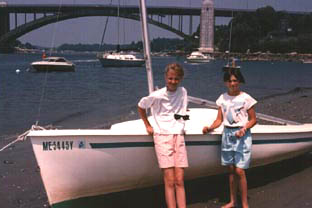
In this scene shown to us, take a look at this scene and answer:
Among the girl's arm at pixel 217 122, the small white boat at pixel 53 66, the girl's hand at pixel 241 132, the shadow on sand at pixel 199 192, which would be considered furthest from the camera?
the small white boat at pixel 53 66

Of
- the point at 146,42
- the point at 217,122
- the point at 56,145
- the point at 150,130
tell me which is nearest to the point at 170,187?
Result: the point at 150,130

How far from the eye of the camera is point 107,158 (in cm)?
495

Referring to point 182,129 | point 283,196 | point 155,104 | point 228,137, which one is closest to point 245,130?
point 228,137

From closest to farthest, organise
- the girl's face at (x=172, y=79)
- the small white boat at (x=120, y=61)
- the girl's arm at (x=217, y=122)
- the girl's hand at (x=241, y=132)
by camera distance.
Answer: the girl's face at (x=172, y=79) → the girl's hand at (x=241, y=132) → the girl's arm at (x=217, y=122) → the small white boat at (x=120, y=61)

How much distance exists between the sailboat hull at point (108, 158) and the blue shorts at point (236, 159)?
0.92 ft

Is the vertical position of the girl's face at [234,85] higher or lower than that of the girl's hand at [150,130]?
higher

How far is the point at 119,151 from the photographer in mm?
4969

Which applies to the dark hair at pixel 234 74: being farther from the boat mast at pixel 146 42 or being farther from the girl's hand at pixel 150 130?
the boat mast at pixel 146 42

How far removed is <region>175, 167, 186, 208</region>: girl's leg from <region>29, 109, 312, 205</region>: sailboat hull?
1.59 feet

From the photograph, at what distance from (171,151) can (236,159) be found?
751 millimetres

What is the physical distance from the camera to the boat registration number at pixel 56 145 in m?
4.74

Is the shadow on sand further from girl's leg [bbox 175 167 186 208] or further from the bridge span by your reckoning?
the bridge span

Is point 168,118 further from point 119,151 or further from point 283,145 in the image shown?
point 283,145

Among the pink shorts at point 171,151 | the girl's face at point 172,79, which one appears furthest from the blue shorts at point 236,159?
the girl's face at point 172,79
